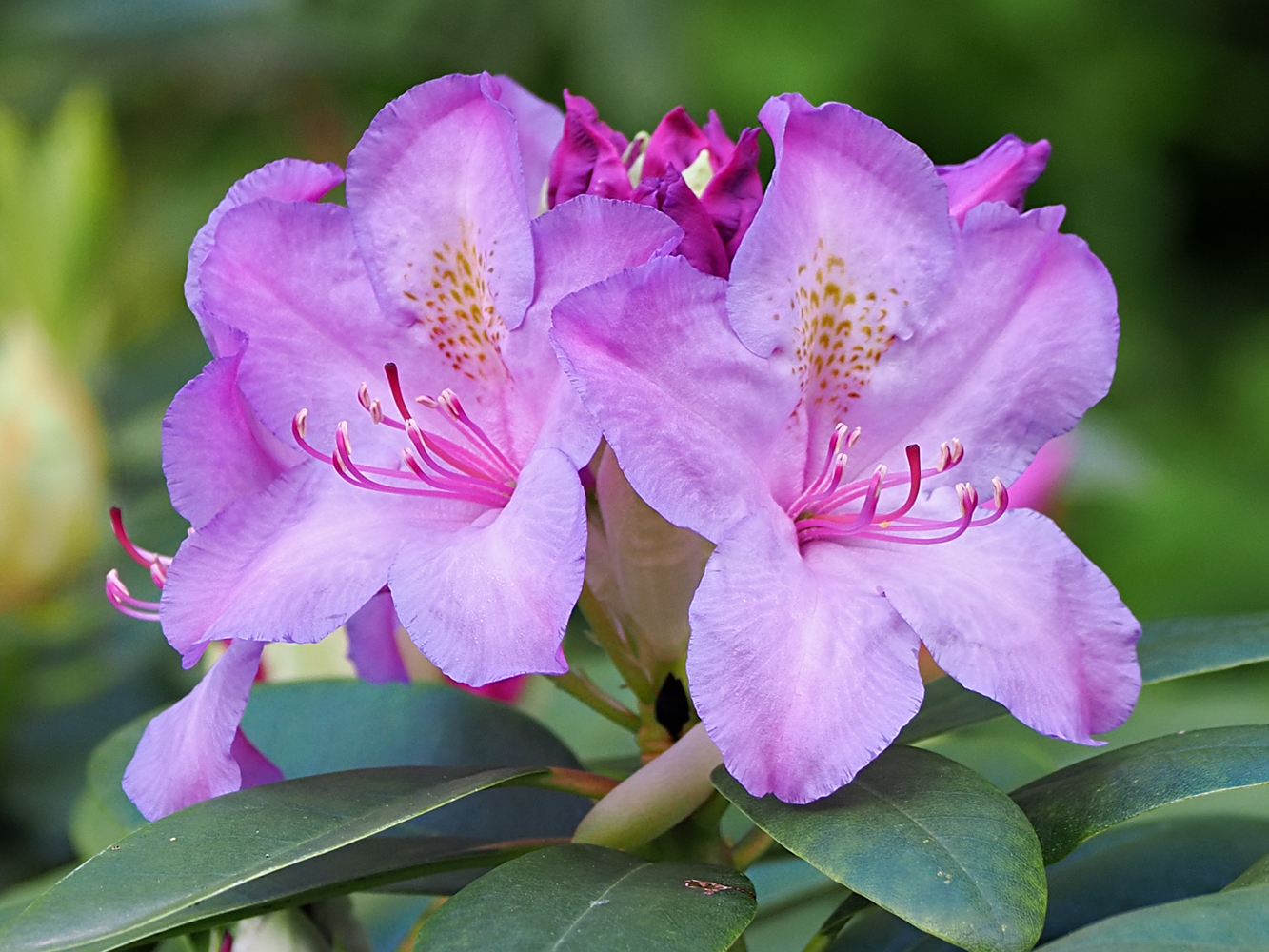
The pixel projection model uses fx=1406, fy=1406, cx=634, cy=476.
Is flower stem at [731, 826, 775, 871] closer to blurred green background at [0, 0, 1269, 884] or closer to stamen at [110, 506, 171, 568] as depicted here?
stamen at [110, 506, 171, 568]

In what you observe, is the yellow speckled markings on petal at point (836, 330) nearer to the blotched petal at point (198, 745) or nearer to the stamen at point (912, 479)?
the stamen at point (912, 479)

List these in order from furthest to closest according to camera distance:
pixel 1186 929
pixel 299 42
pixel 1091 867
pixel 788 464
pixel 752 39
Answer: pixel 752 39, pixel 299 42, pixel 1091 867, pixel 788 464, pixel 1186 929

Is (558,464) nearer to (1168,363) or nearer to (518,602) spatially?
(518,602)

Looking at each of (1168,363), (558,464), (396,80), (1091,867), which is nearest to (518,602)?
(558,464)

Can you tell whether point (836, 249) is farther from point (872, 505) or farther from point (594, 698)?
point (594, 698)

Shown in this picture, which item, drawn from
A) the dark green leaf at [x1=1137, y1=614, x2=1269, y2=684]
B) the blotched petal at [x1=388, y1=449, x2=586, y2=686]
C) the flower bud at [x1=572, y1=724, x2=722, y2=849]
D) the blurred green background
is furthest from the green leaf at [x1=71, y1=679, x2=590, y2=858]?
the blurred green background
